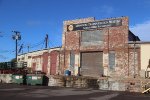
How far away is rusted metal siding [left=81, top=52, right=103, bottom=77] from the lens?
37406mm

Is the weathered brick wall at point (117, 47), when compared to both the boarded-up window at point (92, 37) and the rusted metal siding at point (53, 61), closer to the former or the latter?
the boarded-up window at point (92, 37)

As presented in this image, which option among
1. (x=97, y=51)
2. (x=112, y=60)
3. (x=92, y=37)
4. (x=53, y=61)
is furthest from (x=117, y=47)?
(x=53, y=61)

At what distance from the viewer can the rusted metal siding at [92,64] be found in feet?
123

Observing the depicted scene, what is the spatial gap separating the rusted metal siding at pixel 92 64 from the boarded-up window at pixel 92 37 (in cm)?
148

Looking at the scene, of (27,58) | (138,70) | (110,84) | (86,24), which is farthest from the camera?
(27,58)

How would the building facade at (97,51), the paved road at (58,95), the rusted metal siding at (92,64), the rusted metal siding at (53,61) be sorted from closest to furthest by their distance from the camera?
the paved road at (58,95) < the building facade at (97,51) < the rusted metal siding at (92,64) < the rusted metal siding at (53,61)

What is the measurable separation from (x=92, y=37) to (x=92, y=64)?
3738 mm

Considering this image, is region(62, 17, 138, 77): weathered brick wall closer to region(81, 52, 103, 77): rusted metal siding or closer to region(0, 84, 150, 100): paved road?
region(81, 52, 103, 77): rusted metal siding

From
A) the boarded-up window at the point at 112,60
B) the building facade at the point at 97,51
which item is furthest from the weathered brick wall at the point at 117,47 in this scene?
the boarded-up window at the point at 112,60

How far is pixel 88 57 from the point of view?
3875 cm

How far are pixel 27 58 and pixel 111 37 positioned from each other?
65.3 feet

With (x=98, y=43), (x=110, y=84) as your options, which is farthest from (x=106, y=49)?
(x=110, y=84)

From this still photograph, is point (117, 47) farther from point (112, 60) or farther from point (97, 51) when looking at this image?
point (97, 51)

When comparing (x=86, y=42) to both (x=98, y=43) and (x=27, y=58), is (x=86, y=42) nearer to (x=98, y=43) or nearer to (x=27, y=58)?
(x=98, y=43)
